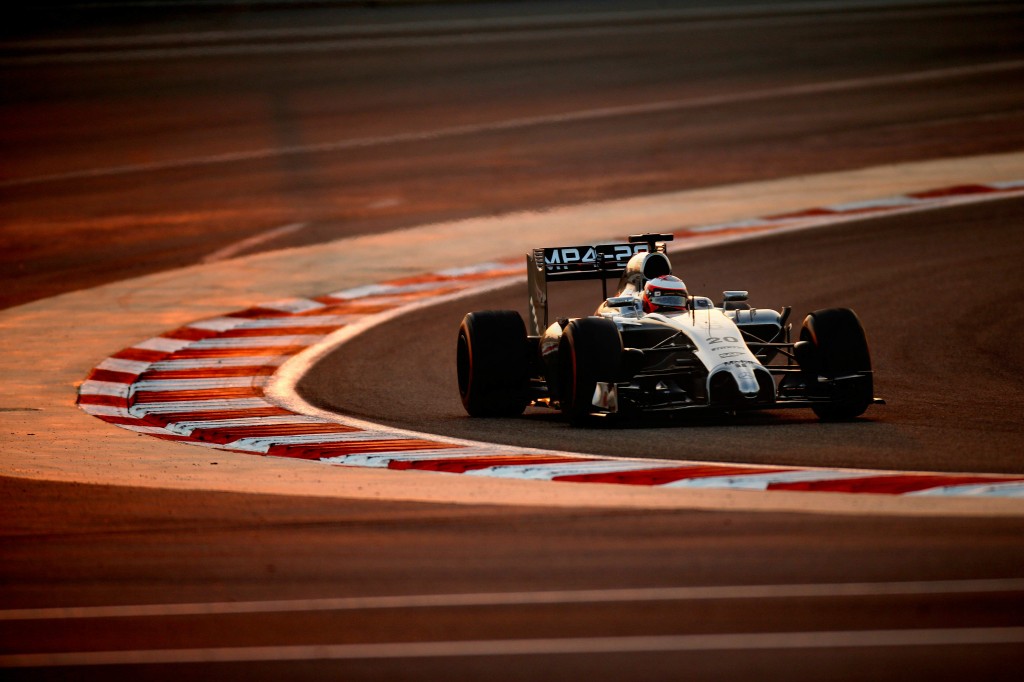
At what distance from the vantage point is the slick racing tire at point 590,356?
10461 mm

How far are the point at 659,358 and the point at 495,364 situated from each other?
1.19 metres

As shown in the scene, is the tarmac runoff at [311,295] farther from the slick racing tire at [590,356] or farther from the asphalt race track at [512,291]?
the slick racing tire at [590,356]

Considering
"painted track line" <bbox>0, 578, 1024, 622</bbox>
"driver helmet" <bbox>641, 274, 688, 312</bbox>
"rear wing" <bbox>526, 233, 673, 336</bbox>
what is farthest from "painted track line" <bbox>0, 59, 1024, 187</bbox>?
"painted track line" <bbox>0, 578, 1024, 622</bbox>

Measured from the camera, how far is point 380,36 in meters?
35.4

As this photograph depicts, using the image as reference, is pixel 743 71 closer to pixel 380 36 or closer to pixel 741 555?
pixel 380 36

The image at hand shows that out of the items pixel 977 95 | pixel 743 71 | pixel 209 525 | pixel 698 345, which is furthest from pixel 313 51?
pixel 209 525

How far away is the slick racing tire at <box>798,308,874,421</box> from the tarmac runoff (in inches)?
95.5

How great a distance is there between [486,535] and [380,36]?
94.8 feet

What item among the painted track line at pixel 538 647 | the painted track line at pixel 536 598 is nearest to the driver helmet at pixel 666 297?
the painted track line at pixel 536 598

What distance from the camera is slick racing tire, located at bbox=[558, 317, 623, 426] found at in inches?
412

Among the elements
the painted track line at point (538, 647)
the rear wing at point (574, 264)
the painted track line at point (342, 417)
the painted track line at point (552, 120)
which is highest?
the painted track line at point (552, 120)

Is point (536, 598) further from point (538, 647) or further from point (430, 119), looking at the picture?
point (430, 119)

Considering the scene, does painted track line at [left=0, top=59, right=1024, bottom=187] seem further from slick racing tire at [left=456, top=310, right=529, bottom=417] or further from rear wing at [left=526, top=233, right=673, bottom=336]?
slick racing tire at [left=456, top=310, right=529, bottom=417]

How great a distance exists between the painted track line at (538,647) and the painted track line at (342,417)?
2.43 metres
